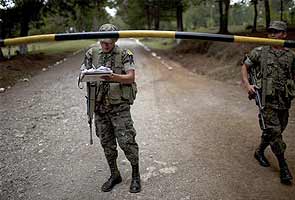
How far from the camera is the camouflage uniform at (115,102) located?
419 centimetres

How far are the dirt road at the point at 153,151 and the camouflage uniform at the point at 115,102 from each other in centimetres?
75

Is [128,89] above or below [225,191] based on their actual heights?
above

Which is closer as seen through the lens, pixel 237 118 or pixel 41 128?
pixel 41 128

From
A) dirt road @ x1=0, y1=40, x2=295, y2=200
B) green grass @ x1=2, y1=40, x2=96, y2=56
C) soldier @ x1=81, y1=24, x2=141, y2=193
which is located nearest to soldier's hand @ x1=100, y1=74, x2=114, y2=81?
soldier @ x1=81, y1=24, x2=141, y2=193

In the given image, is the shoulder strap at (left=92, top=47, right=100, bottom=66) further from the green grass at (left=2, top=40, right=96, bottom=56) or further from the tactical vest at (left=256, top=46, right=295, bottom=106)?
the green grass at (left=2, top=40, right=96, bottom=56)

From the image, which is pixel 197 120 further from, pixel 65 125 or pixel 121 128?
pixel 121 128

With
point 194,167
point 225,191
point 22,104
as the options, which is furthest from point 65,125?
point 225,191

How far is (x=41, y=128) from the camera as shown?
728 centimetres

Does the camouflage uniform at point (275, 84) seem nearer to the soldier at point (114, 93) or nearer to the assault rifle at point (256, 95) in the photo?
the assault rifle at point (256, 95)

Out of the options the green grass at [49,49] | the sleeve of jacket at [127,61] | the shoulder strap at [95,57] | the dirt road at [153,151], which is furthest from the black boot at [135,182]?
the green grass at [49,49]

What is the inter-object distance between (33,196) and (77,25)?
53.3 m

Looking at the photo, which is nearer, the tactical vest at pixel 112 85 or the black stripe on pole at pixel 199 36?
the black stripe on pole at pixel 199 36

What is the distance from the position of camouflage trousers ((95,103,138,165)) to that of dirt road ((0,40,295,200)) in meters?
0.61

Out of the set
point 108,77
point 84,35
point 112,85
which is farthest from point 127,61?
point 84,35
